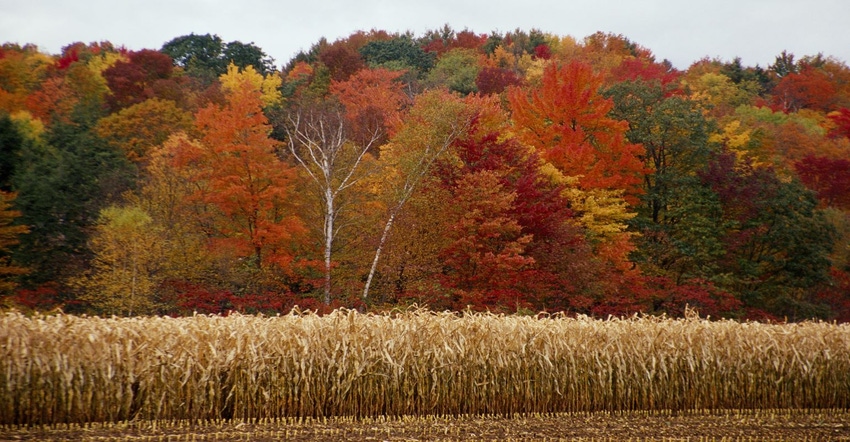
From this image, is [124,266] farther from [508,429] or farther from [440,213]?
[508,429]

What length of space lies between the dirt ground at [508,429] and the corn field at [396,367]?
20 cm

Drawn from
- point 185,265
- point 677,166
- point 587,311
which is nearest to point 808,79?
point 677,166

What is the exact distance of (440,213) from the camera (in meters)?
23.4

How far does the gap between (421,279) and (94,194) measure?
15.0 m

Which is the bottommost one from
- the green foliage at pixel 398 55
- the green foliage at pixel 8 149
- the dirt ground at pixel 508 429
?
the dirt ground at pixel 508 429

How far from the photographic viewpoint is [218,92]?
5303cm

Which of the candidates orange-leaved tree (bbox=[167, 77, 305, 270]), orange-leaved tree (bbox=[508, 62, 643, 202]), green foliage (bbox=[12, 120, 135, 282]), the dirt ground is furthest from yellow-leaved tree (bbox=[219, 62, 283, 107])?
the dirt ground

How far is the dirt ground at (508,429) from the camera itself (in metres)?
A: 9.34

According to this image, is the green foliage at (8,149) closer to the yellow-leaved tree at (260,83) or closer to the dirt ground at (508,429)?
the dirt ground at (508,429)

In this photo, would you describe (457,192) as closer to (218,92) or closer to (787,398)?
(787,398)

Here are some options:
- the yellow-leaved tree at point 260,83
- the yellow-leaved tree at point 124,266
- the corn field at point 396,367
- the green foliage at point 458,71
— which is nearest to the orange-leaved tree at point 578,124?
the yellow-leaved tree at point 124,266

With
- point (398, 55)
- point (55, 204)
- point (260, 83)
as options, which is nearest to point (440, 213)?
point (55, 204)

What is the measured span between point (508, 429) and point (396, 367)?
1.90 meters

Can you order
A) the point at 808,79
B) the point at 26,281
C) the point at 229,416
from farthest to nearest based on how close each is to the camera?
the point at 808,79 → the point at 26,281 → the point at 229,416
